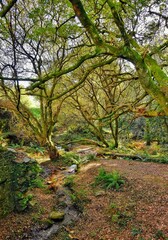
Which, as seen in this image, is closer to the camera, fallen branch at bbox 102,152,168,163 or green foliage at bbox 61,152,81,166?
fallen branch at bbox 102,152,168,163

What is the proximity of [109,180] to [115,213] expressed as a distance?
1.94 meters

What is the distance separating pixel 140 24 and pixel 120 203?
19.9 ft

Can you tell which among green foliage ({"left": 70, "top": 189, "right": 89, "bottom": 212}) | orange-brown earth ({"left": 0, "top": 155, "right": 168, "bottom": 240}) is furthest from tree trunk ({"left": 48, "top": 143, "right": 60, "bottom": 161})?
green foliage ({"left": 70, "top": 189, "right": 89, "bottom": 212})

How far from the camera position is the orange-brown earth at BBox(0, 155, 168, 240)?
5.83 metres

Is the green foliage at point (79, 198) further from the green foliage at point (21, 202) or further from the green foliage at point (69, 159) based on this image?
the green foliage at point (69, 159)

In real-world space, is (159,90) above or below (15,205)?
above

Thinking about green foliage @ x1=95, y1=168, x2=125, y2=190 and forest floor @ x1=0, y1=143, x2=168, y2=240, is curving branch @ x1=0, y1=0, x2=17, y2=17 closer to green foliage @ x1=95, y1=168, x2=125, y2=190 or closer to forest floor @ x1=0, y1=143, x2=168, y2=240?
forest floor @ x1=0, y1=143, x2=168, y2=240

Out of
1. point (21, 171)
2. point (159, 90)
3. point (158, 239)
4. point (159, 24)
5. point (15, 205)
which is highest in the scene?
point (159, 24)

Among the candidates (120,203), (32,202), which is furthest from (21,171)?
(120,203)

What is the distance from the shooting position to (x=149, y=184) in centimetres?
797

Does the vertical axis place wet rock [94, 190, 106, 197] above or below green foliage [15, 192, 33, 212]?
below

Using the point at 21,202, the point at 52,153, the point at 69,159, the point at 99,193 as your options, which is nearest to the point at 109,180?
the point at 99,193

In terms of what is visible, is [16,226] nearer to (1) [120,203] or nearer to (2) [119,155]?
(1) [120,203]

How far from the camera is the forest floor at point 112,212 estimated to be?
5.84 meters
